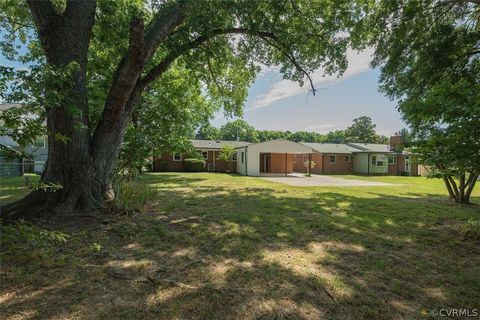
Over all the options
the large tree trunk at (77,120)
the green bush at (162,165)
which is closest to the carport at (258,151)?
the green bush at (162,165)

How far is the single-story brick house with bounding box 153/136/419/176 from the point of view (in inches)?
981

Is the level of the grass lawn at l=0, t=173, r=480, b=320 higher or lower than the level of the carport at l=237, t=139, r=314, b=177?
lower

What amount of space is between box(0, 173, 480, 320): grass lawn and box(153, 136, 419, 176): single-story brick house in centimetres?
1879

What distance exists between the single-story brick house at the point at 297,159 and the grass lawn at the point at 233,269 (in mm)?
18790

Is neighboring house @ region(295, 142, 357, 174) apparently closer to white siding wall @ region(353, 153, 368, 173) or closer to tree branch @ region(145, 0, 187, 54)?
white siding wall @ region(353, 153, 368, 173)

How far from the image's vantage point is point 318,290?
315cm

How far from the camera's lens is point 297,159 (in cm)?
3394

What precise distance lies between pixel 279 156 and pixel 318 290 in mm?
26330

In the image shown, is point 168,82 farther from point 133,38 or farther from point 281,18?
point 133,38

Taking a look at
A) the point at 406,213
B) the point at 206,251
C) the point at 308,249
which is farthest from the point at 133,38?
→ the point at 406,213

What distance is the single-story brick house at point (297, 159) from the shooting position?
981 inches

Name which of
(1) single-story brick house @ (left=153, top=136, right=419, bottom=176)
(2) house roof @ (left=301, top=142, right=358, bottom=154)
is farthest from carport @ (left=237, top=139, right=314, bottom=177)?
(2) house roof @ (left=301, top=142, right=358, bottom=154)

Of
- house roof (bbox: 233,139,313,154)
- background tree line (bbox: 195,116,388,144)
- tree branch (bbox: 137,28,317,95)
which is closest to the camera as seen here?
tree branch (bbox: 137,28,317,95)

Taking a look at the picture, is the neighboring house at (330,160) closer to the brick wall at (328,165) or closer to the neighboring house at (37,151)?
the brick wall at (328,165)
